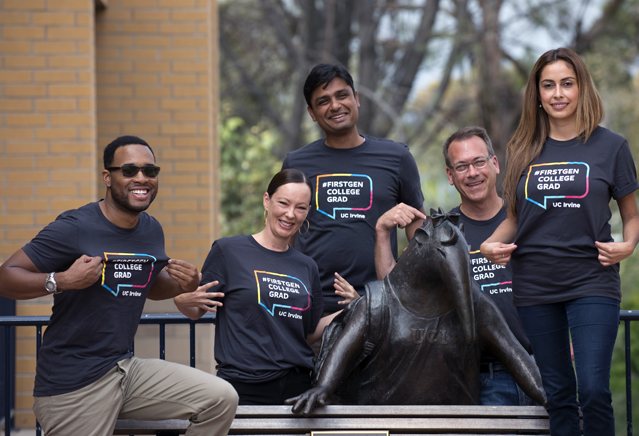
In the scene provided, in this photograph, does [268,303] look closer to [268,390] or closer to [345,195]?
[268,390]

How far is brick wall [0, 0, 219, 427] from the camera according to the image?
529 cm

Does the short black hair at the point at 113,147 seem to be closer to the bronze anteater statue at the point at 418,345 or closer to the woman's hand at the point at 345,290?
the woman's hand at the point at 345,290

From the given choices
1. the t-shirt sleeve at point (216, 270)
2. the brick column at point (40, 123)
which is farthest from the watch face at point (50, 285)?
the brick column at point (40, 123)

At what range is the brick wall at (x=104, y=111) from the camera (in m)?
5.29

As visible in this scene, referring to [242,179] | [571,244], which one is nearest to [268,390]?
[571,244]

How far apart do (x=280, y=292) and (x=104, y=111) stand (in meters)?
3.73

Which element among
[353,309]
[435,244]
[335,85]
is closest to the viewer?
[435,244]

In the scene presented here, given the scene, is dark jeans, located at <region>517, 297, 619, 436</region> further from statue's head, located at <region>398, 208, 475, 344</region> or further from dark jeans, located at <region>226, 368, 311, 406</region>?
dark jeans, located at <region>226, 368, 311, 406</region>

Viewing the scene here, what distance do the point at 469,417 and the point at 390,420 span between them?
35 cm

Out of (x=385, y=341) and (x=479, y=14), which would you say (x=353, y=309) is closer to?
(x=385, y=341)

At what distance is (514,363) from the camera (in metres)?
3.10

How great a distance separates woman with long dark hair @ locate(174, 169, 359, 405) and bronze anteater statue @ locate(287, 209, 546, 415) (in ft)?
0.62

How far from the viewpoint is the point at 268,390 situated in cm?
316

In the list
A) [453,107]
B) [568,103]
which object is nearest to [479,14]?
[453,107]
